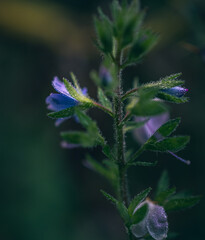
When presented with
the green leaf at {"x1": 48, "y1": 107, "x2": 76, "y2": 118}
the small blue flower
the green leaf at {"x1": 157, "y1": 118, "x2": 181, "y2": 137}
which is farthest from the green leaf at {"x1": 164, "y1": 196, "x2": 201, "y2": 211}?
the green leaf at {"x1": 48, "y1": 107, "x2": 76, "y2": 118}

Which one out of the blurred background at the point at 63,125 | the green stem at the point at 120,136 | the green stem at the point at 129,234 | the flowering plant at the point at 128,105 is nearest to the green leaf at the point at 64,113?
the flowering plant at the point at 128,105

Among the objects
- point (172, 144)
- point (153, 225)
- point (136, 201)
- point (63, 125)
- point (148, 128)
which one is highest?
point (63, 125)

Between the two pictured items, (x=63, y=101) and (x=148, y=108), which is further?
(x=63, y=101)

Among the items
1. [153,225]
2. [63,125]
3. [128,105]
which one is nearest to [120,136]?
[128,105]

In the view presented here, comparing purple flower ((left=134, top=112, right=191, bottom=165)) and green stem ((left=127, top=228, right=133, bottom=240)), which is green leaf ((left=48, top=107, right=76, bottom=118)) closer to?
purple flower ((left=134, top=112, right=191, bottom=165))

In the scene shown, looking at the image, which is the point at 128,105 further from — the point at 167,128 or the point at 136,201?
the point at 136,201

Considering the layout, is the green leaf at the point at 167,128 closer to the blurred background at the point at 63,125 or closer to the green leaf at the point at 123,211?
the green leaf at the point at 123,211
